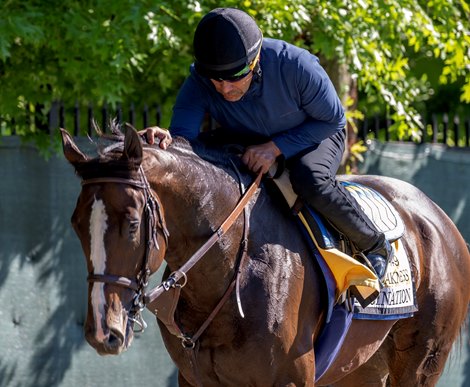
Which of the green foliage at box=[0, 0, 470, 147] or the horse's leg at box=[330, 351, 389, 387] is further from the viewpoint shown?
the green foliage at box=[0, 0, 470, 147]

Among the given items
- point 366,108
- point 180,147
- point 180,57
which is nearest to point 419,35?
point 180,57

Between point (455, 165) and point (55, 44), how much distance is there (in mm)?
A: 3381

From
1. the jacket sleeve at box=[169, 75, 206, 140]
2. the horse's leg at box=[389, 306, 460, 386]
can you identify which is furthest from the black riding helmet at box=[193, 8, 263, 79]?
the horse's leg at box=[389, 306, 460, 386]

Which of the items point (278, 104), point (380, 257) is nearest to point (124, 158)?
point (278, 104)

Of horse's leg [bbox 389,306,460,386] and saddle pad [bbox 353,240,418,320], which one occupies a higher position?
saddle pad [bbox 353,240,418,320]

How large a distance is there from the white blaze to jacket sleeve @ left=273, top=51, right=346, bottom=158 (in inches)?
44.9

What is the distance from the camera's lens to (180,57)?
797cm

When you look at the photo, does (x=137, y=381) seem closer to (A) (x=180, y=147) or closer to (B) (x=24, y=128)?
(B) (x=24, y=128)

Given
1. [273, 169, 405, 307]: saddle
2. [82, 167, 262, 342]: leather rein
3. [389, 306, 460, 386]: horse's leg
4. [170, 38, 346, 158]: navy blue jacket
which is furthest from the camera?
[389, 306, 460, 386]: horse's leg

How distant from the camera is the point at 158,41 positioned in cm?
689

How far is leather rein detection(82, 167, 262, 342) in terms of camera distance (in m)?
3.90

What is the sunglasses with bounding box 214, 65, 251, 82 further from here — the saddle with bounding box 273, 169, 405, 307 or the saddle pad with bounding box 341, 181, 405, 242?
the saddle pad with bounding box 341, 181, 405, 242

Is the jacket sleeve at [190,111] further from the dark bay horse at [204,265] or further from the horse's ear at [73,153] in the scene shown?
the horse's ear at [73,153]

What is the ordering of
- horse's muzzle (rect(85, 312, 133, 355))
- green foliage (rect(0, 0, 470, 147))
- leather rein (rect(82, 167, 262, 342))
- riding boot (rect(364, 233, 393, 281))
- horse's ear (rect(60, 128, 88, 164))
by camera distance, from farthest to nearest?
1. green foliage (rect(0, 0, 470, 147))
2. riding boot (rect(364, 233, 393, 281))
3. horse's ear (rect(60, 128, 88, 164))
4. leather rein (rect(82, 167, 262, 342))
5. horse's muzzle (rect(85, 312, 133, 355))
